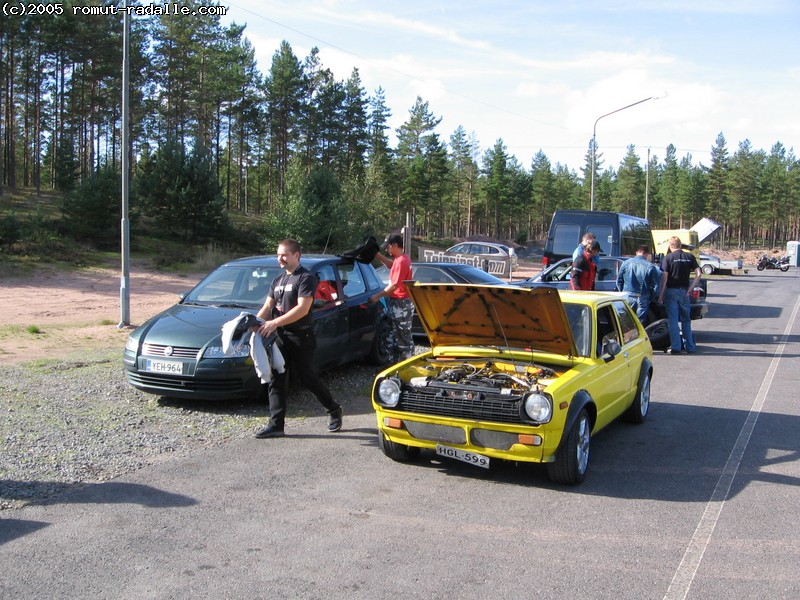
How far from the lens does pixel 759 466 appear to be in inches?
238

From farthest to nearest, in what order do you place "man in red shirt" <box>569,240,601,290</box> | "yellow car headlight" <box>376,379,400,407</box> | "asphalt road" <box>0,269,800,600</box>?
"man in red shirt" <box>569,240,601,290</box>
"yellow car headlight" <box>376,379,400,407</box>
"asphalt road" <box>0,269,800,600</box>

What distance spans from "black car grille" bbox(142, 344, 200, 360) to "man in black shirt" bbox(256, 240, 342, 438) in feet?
3.76

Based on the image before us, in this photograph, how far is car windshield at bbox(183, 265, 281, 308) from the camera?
871 cm

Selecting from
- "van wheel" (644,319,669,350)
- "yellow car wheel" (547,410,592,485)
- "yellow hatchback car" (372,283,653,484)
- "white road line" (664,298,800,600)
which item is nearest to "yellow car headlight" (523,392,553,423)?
"yellow hatchback car" (372,283,653,484)

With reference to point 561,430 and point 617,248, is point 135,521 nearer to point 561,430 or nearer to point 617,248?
point 561,430

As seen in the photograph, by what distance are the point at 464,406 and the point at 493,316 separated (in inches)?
41.9

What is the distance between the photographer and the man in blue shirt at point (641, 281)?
1259 centimetres

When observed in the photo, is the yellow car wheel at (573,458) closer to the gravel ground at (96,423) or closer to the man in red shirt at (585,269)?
the gravel ground at (96,423)

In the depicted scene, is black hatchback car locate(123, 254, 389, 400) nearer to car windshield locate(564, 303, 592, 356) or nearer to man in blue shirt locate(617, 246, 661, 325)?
car windshield locate(564, 303, 592, 356)

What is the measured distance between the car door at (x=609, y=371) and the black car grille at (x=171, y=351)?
4051mm

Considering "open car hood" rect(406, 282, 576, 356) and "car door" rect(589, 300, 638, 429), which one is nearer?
"open car hood" rect(406, 282, 576, 356)

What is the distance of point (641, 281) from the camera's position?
1266cm

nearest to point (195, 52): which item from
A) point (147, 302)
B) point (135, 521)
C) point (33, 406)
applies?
point (147, 302)

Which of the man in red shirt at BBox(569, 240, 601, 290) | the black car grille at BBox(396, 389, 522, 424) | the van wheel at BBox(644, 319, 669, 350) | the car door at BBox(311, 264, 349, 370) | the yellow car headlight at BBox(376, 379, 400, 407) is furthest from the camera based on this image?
the van wheel at BBox(644, 319, 669, 350)
